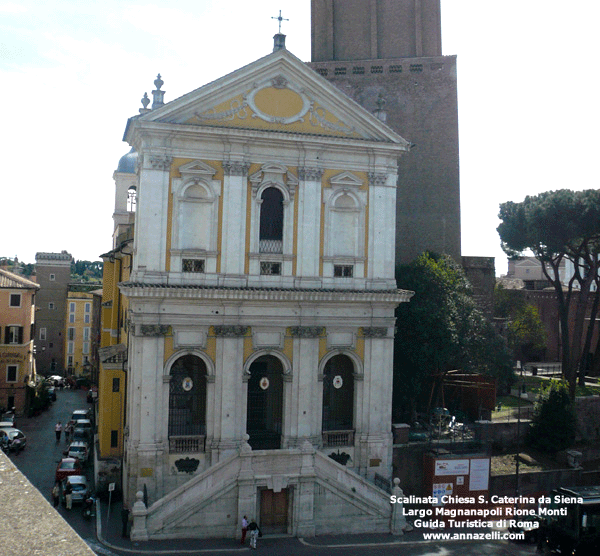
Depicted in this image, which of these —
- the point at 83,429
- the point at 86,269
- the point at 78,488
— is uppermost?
the point at 86,269

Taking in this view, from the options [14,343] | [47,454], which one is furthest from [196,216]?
[14,343]

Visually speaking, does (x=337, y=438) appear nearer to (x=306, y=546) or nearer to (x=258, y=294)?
(x=306, y=546)

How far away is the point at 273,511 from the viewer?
26875 mm

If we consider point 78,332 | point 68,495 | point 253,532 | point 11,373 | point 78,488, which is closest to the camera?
point 253,532

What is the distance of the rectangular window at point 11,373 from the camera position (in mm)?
50375

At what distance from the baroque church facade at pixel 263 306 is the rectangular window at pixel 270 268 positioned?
3.5 inches

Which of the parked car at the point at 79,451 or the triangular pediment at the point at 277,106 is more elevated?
the triangular pediment at the point at 277,106

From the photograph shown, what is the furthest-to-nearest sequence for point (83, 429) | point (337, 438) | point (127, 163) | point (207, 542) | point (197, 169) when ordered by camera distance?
point (127, 163) → point (83, 429) → point (337, 438) → point (197, 169) → point (207, 542)

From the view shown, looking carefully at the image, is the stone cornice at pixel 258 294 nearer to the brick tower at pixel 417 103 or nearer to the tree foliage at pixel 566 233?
the brick tower at pixel 417 103

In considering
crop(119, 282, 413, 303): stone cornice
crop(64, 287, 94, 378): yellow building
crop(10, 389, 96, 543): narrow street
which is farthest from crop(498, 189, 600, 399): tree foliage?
crop(64, 287, 94, 378): yellow building

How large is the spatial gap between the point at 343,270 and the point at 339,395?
561 cm

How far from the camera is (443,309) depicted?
34.4 meters

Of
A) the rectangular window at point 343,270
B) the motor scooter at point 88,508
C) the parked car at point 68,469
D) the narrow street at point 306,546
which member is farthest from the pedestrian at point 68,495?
the rectangular window at point 343,270

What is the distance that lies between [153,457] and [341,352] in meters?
8.86
